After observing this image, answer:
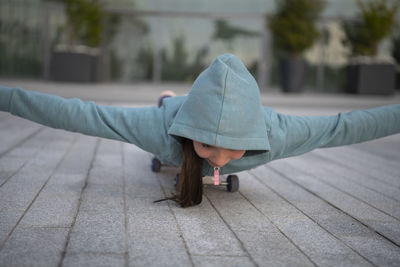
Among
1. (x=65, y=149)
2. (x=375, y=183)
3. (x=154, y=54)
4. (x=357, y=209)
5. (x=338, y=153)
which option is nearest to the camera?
(x=357, y=209)

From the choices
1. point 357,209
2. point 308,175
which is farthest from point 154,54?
point 357,209

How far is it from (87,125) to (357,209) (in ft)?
5.30

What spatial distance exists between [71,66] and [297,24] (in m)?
6.07

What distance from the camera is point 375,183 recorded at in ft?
11.3

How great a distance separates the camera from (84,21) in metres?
12.2

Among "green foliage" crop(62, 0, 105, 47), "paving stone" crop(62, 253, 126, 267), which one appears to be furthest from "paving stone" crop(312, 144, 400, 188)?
"green foliage" crop(62, 0, 105, 47)

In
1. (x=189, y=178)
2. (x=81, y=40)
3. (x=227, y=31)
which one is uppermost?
(x=227, y=31)

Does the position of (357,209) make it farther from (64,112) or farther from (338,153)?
(338,153)

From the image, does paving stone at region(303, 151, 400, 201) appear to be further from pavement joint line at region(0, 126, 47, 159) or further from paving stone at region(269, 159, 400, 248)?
pavement joint line at region(0, 126, 47, 159)

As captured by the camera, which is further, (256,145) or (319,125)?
(319,125)

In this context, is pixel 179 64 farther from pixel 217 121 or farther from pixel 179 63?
pixel 217 121

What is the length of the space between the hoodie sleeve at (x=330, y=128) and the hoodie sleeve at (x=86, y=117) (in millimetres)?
699

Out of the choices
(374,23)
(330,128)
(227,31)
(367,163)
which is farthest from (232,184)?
(227,31)

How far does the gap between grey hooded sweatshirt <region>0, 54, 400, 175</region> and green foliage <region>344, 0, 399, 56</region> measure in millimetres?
10386
